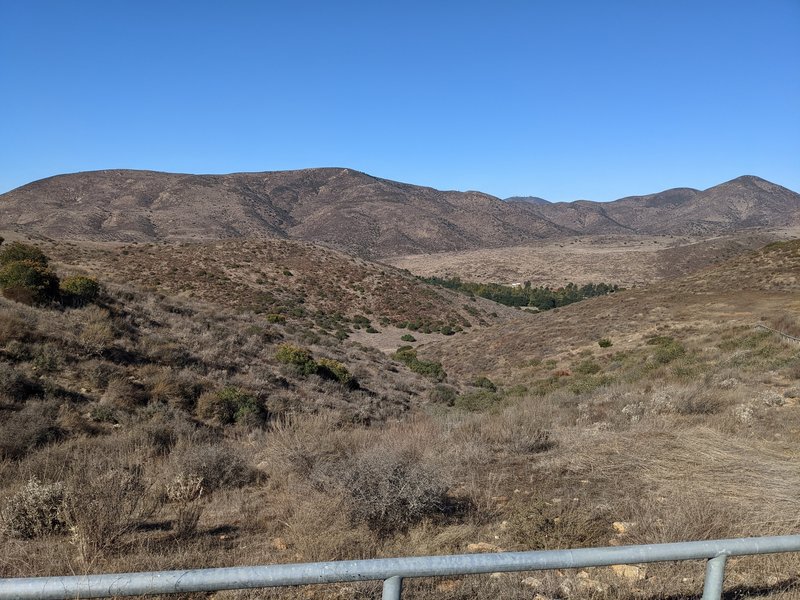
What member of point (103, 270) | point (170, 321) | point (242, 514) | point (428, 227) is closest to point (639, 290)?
point (170, 321)

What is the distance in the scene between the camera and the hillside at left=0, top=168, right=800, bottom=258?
352 feet

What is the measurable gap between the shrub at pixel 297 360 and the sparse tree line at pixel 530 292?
4545 centimetres

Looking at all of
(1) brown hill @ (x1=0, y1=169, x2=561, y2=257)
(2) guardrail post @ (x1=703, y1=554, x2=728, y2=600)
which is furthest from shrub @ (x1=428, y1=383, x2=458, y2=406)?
(1) brown hill @ (x1=0, y1=169, x2=561, y2=257)

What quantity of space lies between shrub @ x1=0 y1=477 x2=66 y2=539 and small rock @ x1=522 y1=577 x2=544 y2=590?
368cm

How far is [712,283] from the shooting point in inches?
1313

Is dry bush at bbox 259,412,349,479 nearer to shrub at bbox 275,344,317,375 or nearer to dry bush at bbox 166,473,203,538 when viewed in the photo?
dry bush at bbox 166,473,203,538

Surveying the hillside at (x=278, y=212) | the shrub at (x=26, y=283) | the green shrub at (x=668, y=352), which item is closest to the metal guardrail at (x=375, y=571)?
the shrub at (x=26, y=283)

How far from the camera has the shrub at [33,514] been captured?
419 cm

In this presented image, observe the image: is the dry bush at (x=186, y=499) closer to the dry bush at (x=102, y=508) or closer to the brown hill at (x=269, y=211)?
the dry bush at (x=102, y=508)

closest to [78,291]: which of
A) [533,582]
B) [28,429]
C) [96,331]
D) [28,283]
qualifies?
[28,283]

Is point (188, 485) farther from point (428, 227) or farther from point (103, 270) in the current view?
point (428, 227)

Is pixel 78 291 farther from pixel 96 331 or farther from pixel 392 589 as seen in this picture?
pixel 392 589

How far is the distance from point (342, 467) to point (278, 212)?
146667 mm

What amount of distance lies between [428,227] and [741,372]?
417 ft
